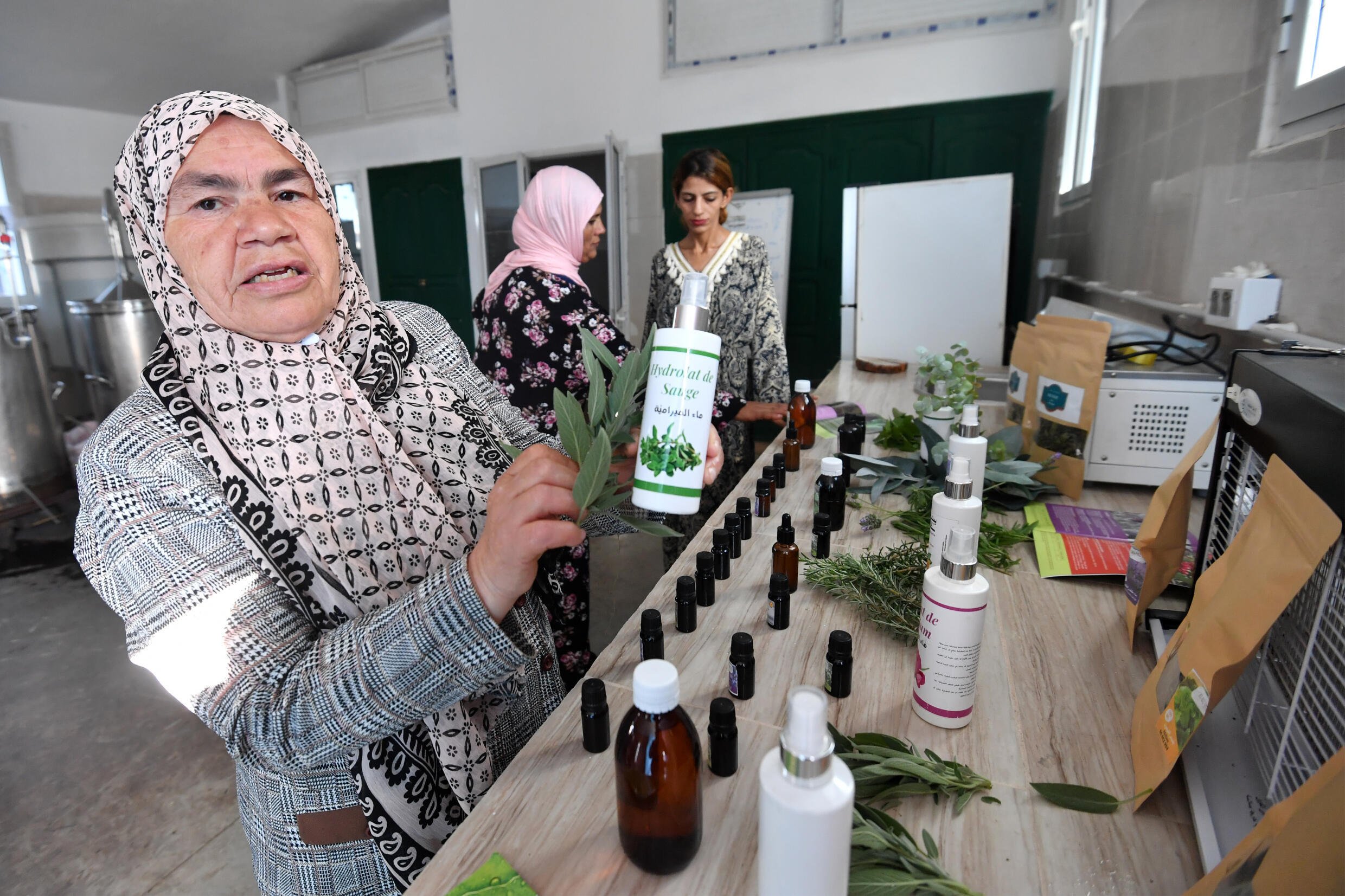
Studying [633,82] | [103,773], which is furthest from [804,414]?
[633,82]

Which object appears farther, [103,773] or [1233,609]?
[103,773]

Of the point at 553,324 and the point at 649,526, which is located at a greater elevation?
the point at 553,324

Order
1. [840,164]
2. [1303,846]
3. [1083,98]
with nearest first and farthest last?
[1303,846] < [1083,98] < [840,164]

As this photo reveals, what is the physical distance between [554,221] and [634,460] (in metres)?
1.17

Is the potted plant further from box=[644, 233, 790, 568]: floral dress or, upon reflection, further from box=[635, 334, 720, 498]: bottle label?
box=[635, 334, 720, 498]: bottle label

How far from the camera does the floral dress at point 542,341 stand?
159 cm

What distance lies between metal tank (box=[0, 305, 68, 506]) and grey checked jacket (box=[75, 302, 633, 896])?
3892 mm

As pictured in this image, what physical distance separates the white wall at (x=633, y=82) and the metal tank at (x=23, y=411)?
9.07ft

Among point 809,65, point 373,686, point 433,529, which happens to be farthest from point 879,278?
point 373,686

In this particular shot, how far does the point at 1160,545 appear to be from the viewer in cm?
83

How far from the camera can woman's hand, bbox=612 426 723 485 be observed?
75cm

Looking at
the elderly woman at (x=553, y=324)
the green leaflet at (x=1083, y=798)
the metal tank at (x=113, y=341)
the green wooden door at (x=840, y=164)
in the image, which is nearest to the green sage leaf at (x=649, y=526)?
the green leaflet at (x=1083, y=798)

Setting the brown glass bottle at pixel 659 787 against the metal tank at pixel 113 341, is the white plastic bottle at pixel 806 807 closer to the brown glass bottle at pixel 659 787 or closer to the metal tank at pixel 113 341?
the brown glass bottle at pixel 659 787

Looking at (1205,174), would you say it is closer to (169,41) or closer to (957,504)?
(957,504)
